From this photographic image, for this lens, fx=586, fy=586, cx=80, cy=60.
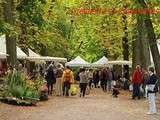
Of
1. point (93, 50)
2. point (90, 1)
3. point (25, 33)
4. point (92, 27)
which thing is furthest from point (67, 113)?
point (93, 50)

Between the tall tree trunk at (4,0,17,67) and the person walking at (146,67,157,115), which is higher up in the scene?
the tall tree trunk at (4,0,17,67)

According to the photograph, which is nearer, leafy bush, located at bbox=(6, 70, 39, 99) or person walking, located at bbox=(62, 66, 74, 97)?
leafy bush, located at bbox=(6, 70, 39, 99)

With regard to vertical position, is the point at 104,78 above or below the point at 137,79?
above

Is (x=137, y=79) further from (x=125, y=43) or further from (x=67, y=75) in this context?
(x=125, y=43)

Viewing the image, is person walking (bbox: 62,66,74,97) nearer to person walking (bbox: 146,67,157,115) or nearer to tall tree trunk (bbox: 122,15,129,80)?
person walking (bbox: 146,67,157,115)

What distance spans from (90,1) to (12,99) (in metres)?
12.3

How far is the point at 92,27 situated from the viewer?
54719mm

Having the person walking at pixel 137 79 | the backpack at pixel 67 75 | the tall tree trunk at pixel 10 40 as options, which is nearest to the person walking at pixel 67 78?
the backpack at pixel 67 75

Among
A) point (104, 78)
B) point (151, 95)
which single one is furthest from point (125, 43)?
point (151, 95)

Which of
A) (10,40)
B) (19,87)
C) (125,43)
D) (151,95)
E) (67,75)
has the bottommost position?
(151,95)

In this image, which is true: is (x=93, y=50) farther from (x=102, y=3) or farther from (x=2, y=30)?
(x=2, y=30)

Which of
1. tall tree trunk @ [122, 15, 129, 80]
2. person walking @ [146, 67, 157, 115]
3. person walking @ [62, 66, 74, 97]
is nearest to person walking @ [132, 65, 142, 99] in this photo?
person walking @ [62, 66, 74, 97]

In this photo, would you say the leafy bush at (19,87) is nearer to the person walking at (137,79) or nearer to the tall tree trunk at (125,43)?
the person walking at (137,79)

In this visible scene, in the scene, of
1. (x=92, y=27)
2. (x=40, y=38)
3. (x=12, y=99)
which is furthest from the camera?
(x=92, y=27)
